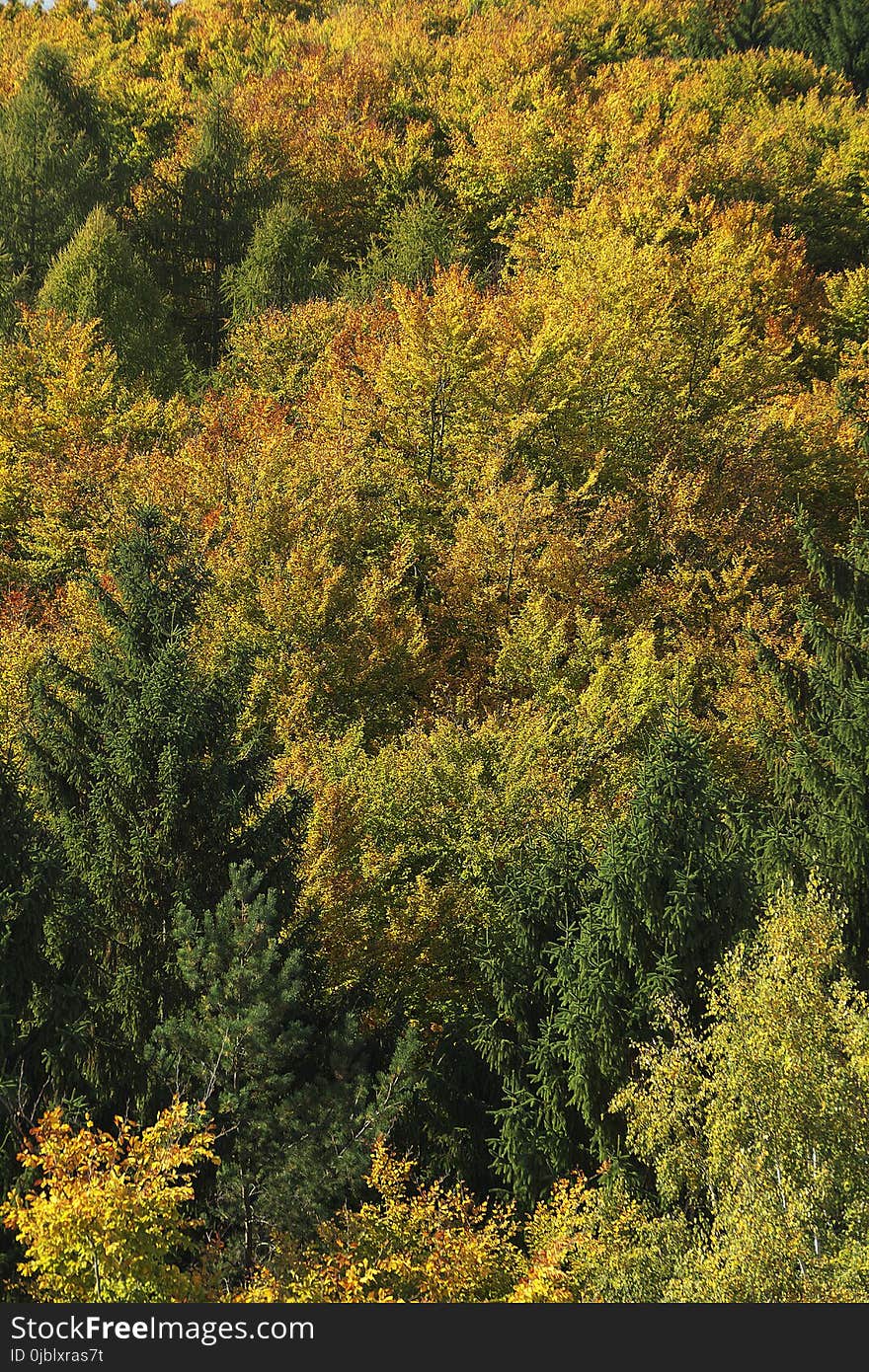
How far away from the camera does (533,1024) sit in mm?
24812

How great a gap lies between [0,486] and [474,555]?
58.6 feet

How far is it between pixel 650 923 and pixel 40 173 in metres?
53.5

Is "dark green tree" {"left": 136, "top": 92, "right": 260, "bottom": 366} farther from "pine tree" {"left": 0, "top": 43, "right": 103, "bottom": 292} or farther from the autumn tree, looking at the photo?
the autumn tree

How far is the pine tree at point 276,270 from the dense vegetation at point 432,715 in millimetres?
216

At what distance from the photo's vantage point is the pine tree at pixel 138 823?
22.9 m

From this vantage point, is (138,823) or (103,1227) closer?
(103,1227)

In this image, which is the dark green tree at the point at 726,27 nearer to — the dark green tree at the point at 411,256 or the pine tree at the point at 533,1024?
the dark green tree at the point at 411,256

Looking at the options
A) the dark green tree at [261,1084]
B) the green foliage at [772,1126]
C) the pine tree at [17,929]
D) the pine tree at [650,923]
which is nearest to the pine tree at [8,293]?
the pine tree at [17,929]

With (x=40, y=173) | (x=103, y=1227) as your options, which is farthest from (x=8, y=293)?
(x=103, y=1227)

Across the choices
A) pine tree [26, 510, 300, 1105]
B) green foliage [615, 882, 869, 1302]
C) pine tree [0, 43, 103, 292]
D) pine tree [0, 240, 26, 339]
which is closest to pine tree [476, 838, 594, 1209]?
Result: green foliage [615, 882, 869, 1302]

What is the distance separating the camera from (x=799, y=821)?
2897 cm

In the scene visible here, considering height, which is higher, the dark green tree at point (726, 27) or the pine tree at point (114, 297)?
the dark green tree at point (726, 27)

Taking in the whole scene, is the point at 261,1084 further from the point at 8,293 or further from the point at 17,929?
the point at 8,293

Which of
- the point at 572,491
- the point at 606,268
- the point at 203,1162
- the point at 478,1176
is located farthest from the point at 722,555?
the point at 203,1162
